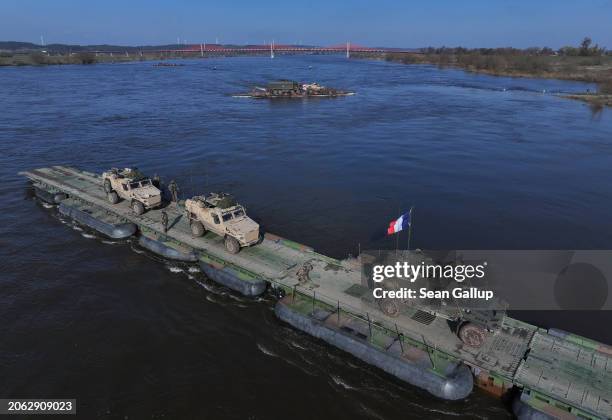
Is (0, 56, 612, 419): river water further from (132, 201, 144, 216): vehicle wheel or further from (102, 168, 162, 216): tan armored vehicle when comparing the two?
(102, 168, 162, 216): tan armored vehicle

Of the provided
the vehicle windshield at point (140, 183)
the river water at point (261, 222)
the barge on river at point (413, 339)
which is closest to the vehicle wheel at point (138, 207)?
the vehicle windshield at point (140, 183)

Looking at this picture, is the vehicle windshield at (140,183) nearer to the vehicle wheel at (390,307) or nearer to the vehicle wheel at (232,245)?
the vehicle wheel at (232,245)

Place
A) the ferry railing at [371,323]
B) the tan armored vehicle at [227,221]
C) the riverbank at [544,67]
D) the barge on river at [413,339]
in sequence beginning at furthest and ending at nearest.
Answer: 1. the riverbank at [544,67]
2. the tan armored vehicle at [227,221]
3. the ferry railing at [371,323]
4. the barge on river at [413,339]

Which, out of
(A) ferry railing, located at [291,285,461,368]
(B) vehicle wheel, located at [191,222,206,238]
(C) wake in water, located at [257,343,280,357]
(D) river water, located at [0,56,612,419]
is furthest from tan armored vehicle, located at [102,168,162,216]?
(C) wake in water, located at [257,343,280,357]

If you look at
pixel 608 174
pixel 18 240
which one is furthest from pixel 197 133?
pixel 608 174

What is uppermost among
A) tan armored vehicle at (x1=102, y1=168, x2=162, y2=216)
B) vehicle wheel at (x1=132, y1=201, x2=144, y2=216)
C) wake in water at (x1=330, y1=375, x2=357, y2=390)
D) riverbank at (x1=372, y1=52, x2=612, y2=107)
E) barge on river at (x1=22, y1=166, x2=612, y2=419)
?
riverbank at (x1=372, y1=52, x2=612, y2=107)
